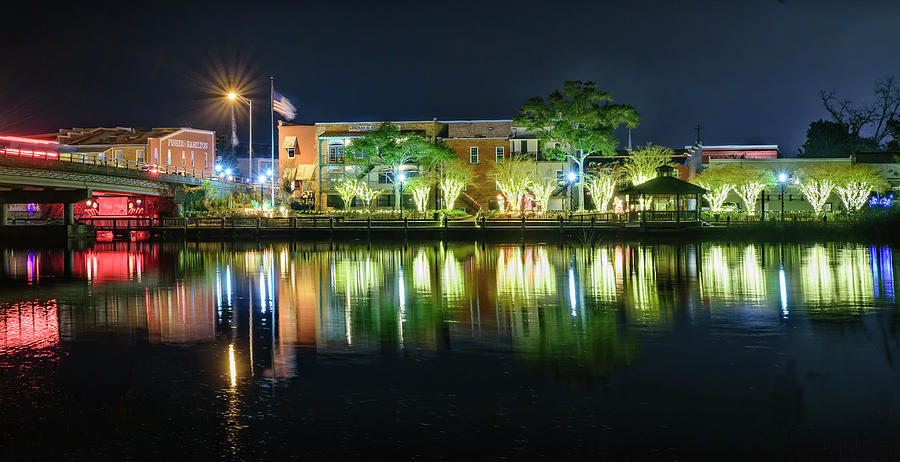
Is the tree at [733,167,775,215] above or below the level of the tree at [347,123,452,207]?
below

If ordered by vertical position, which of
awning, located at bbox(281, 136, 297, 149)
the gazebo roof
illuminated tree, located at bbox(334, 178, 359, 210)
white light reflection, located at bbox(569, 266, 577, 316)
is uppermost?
awning, located at bbox(281, 136, 297, 149)

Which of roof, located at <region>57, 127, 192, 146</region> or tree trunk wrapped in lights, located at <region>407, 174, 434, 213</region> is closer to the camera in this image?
tree trunk wrapped in lights, located at <region>407, 174, 434, 213</region>

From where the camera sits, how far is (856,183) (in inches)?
2734

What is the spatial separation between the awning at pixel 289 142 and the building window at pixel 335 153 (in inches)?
446

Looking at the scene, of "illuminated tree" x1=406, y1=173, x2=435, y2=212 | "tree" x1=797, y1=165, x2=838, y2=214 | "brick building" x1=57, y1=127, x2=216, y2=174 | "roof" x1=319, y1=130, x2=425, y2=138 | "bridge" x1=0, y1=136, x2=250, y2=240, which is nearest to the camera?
"bridge" x1=0, y1=136, x2=250, y2=240

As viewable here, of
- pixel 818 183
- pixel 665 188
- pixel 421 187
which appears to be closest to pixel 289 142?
pixel 421 187

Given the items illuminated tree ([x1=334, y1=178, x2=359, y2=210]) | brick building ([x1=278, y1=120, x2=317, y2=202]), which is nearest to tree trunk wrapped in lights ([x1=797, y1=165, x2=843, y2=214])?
illuminated tree ([x1=334, y1=178, x2=359, y2=210])

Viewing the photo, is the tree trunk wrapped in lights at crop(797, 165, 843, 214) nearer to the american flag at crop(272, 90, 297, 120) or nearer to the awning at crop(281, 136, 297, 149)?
the american flag at crop(272, 90, 297, 120)

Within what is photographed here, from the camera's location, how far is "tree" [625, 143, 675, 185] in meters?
73.7

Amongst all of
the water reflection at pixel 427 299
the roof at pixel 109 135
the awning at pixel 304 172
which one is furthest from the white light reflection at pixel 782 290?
the roof at pixel 109 135

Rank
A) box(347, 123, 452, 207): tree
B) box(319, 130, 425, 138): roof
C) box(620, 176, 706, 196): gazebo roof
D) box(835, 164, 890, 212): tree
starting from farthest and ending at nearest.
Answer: box(319, 130, 425, 138): roof
box(347, 123, 452, 207): tree
box(835, 164, 890, 212): tree
box(620, 176, 706, 196): gazebo roof

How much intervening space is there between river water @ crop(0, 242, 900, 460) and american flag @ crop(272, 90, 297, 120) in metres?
37.9

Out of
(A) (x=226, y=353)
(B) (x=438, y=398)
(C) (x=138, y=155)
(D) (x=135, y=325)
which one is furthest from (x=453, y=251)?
(C) (x=138, y=155)

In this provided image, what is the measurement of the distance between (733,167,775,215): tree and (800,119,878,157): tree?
102 feet
